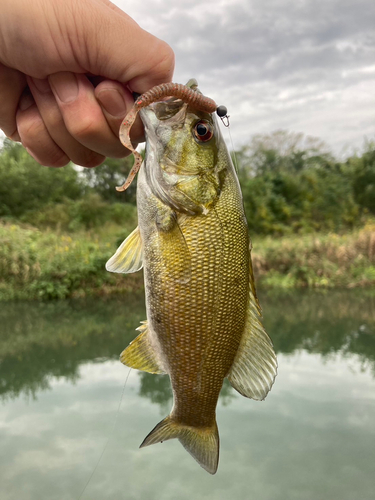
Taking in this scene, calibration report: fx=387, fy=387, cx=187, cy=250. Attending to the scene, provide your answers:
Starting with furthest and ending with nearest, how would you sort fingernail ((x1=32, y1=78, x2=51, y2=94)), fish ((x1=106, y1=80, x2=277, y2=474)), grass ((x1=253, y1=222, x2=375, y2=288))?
grass ((x1=253, y1=222, x2=375, y2=288)) → fingernail ((x1=32, y1=78, x2=51, y2=94)) → fish ((x1=106, y1=80, x2=277, y2=474))

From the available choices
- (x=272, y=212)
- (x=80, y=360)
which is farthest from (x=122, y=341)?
(x=272, y=212)

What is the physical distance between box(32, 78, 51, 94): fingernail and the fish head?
447 mm

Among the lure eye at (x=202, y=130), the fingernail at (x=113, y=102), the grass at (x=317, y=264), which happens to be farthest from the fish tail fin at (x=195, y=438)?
the grass at (x=317, y=264)

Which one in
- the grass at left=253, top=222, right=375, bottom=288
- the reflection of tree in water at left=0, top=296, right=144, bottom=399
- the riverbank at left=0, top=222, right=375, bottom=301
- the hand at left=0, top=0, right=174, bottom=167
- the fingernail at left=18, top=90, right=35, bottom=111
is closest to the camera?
the hand at left=0, top=0, right=174, bottom=167

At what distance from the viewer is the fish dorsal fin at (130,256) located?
150 cm

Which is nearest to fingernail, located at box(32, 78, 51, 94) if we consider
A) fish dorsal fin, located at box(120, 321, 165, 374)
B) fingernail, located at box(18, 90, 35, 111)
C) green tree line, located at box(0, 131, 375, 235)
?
fingernail, located at box(18, 90, 35, 111)

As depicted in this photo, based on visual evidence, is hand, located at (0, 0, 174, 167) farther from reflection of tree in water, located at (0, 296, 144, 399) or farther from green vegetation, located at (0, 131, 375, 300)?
green vegetation, located at (0, 131, 375, 300)

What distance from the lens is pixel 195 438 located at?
4.98 feet

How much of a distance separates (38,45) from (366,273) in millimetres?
13466

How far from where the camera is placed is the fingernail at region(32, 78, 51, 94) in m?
1.55

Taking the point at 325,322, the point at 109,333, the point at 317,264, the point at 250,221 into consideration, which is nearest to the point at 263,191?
the point at 250,221

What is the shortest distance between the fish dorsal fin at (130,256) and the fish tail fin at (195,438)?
0.62 meters

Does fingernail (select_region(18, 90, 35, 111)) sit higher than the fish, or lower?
higher

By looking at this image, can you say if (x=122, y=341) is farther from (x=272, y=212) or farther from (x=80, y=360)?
(x=272, y=212)
